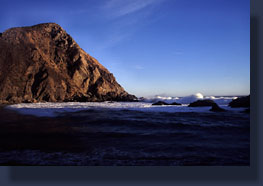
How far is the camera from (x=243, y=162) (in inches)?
99.5

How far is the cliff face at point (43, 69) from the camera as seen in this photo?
30.5m

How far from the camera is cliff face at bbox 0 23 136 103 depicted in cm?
3055

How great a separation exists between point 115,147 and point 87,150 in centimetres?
53

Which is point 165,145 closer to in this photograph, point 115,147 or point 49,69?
point 115,147

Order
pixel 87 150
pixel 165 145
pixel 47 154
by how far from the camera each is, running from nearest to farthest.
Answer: pixel 47 154, pixel 87 150, pixel 165 145

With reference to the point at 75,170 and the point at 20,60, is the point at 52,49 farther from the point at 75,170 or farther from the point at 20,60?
the point at 75,170

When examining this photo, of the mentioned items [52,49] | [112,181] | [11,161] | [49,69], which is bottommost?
[112,181]

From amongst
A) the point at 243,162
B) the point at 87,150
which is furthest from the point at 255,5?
the point at 87,150

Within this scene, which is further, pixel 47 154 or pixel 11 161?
pixel 47 154

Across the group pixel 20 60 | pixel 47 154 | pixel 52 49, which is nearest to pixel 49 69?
pixel 20 60

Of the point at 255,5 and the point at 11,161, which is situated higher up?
the point at 255,5

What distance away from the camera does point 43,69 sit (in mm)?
36750

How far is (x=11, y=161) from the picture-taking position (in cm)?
254

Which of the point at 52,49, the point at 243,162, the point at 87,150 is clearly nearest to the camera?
the point at 243,162
